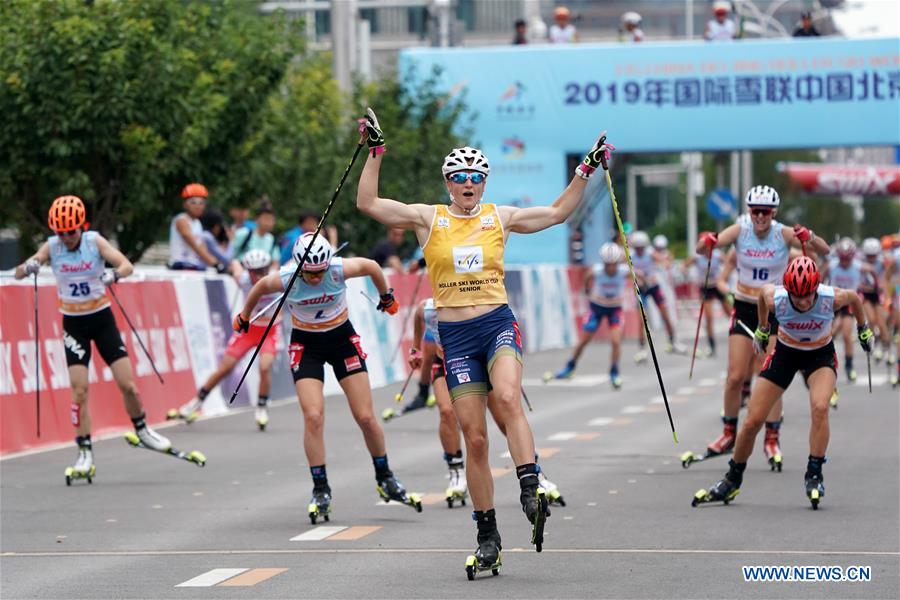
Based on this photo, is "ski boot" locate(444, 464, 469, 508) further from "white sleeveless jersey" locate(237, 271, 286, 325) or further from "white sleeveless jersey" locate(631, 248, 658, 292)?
"white sleeveless jersey" locate(631, 248, 658, 292)

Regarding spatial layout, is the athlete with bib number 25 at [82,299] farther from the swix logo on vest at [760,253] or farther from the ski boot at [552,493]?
the swix logo on vest at [760,253]

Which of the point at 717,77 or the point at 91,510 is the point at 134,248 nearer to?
the point at 91,510

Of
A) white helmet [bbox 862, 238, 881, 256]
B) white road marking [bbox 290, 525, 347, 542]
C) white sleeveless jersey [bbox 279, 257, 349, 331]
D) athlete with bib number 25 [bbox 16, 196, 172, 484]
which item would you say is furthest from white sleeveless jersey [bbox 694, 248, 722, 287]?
white road marking [bbox 290, 525, 347, 542]

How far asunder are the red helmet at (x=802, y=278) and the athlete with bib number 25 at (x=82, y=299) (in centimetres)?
491

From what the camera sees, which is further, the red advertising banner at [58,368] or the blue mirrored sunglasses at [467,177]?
the red advertising banner at [58,368]

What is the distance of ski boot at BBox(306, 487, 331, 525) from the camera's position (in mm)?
11062

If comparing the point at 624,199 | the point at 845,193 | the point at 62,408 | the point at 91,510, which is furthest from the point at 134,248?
the point at 624,199

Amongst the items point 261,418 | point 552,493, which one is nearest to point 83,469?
point 552,493

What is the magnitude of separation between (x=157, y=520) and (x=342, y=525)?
4.02 feet

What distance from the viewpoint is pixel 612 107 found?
35500 mm

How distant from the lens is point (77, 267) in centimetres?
1369

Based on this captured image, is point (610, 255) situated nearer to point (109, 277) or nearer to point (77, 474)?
point (109, 277)

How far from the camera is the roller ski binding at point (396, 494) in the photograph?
11383 millimetres

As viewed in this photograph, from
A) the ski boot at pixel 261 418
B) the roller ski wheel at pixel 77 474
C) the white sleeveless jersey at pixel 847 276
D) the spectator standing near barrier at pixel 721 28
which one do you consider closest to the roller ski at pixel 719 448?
the roller ski wheel at pixel 77 474
